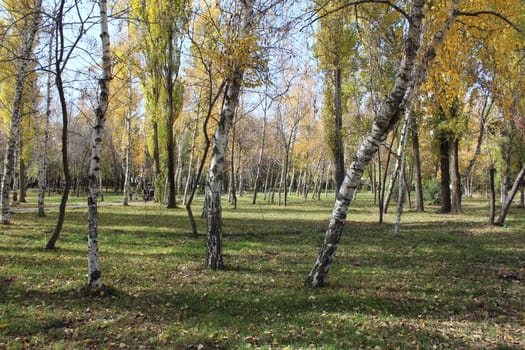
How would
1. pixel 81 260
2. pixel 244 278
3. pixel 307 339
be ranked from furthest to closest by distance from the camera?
pixel 81 260, pixel 244 278, pixel 307 339

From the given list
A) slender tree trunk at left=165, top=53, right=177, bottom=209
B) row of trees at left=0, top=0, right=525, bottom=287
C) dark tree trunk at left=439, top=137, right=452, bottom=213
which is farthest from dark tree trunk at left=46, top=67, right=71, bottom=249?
dark tree trunk at left=439, top=137, right=452, bottom=213

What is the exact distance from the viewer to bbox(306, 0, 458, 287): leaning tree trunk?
15.6 ft

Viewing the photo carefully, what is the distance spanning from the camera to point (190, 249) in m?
8.72

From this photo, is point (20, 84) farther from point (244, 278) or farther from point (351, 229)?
point (351, 229)

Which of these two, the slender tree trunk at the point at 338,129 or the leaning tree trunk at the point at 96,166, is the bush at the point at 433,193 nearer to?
the slender tree trunk at the point at 338,129

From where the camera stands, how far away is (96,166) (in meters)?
5.12

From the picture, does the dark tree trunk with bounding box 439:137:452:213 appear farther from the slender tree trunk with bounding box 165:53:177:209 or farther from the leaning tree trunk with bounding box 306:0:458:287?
the leaning tree trunk with bounding box 306:0:458:287

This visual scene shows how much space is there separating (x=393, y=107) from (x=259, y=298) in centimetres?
342

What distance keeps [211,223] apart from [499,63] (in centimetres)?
897

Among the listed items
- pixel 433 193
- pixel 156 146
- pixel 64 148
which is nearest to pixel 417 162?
pixel 433 193

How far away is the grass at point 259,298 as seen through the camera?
3830 mm

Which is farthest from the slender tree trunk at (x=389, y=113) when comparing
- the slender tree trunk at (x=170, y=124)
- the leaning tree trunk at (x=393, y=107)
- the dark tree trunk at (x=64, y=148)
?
the slender tree trunk at (x=170, y=124)

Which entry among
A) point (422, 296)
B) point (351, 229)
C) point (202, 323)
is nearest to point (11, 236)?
point (202, 323)

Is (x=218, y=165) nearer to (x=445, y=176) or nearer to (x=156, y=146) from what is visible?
(x=156, y=146)
